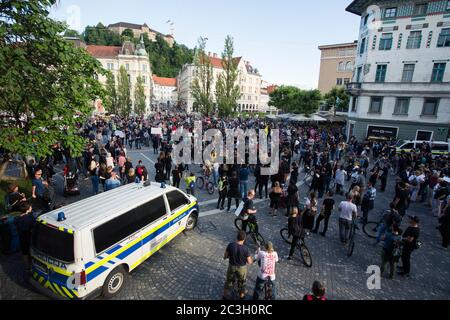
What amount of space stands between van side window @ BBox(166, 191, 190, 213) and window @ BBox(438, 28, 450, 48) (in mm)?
31205

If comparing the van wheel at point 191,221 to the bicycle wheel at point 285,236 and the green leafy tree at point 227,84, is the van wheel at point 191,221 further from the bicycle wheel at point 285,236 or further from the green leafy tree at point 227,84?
the green leafy tree at point 227,84

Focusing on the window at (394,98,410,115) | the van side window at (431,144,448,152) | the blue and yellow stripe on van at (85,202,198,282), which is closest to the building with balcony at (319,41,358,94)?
the window at (394,98,410,115)

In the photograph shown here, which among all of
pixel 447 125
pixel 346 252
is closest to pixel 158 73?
pixel 447 125

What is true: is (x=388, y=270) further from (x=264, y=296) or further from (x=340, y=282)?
(x=264, y=296)

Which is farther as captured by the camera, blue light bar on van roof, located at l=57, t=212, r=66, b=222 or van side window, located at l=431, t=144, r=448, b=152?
van side window, located at l=431, t=144, r=448, b=152

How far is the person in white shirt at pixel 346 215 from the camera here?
8.34 meters

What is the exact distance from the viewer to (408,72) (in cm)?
2728

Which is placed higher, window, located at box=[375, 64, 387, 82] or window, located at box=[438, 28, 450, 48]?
window, located at box=[438, 28, 450, 48]

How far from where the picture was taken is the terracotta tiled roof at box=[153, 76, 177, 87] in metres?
119

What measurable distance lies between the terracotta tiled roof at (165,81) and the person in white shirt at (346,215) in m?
120

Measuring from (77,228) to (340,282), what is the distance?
6552 millimetres

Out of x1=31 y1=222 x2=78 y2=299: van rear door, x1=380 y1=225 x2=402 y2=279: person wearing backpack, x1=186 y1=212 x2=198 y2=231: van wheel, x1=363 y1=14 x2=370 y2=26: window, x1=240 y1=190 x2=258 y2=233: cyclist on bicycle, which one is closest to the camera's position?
x1=31 y1=222 x2=78 y2=299: van rear door

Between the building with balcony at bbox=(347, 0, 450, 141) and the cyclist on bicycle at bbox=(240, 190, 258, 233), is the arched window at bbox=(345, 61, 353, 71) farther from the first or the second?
the cyclist on bicycle at bbox=(240, 190, 258, 233)
